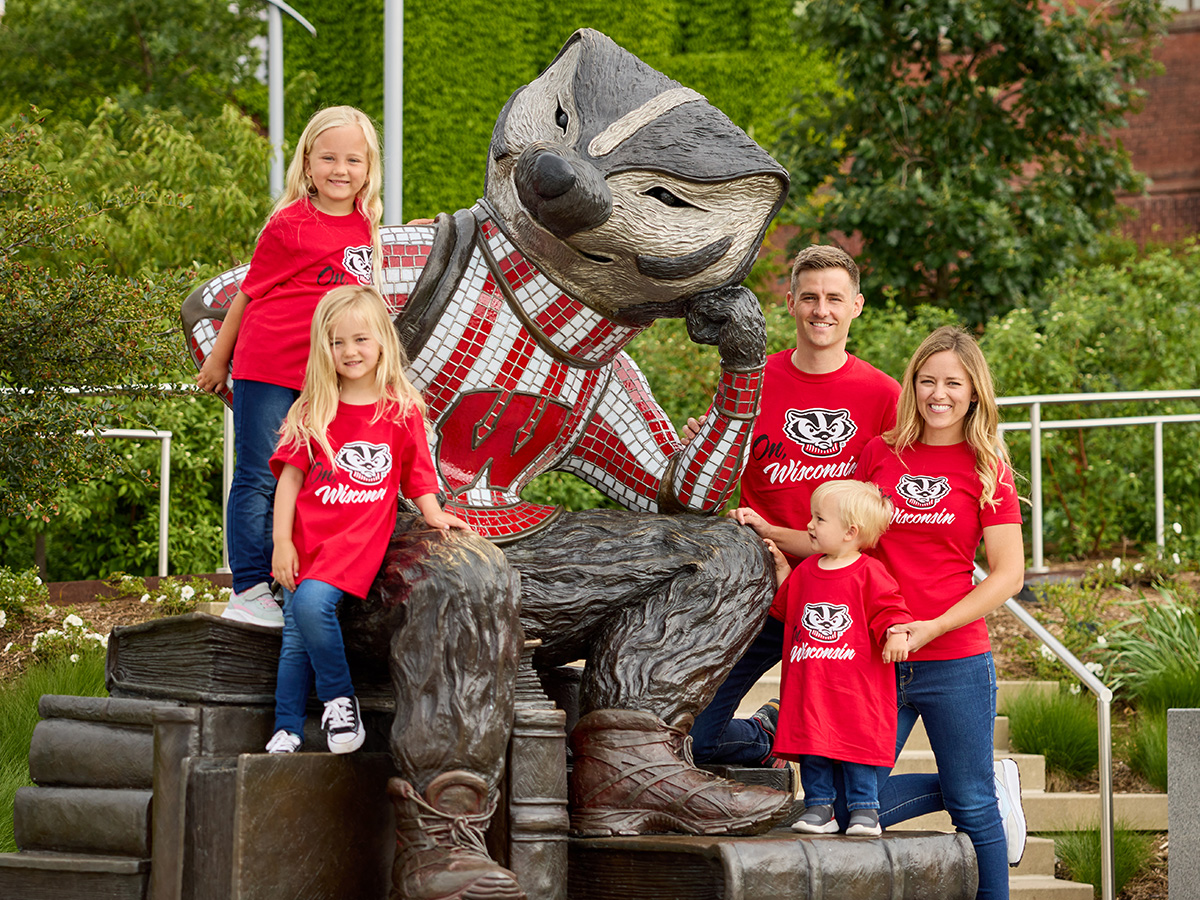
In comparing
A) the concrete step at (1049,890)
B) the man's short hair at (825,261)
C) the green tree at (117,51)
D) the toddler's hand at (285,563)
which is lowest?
the concrete step at (1049,890)

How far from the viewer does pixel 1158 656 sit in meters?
6.14

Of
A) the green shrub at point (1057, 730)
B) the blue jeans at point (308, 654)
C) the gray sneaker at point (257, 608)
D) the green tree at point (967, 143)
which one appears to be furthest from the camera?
the green tree at point (967, 143)

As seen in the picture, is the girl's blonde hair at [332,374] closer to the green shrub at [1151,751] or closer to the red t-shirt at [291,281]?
the red t-shirt at [291,281]

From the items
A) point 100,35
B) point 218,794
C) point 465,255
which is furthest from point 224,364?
point 100,35

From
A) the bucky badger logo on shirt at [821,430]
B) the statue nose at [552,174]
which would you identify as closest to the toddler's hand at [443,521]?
the statue nose at [552,174]

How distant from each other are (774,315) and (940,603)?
6.83 meters

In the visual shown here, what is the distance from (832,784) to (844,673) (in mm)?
253

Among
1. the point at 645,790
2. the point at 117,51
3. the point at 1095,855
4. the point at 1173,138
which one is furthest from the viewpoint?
the point at 1173,138

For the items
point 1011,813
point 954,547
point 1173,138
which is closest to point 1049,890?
point 1011,813

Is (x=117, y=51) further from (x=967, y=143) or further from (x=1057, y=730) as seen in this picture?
(x=1057, y=730)

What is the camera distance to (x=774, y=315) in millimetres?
9844

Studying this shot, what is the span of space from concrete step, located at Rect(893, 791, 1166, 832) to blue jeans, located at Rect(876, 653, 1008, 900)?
2056 mm

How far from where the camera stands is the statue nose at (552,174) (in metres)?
2.74

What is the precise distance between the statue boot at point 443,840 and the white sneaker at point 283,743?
0.23 metres
